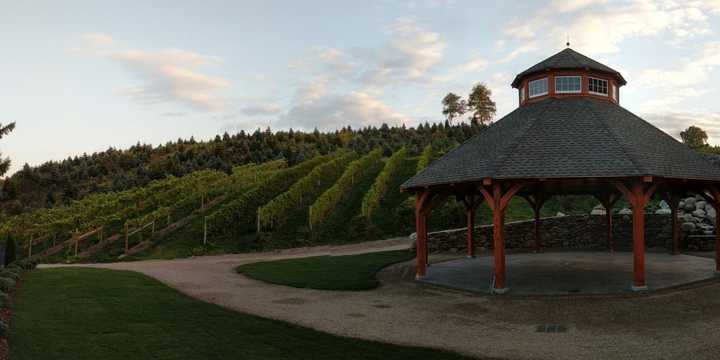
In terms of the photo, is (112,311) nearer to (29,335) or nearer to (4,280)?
(29,335)

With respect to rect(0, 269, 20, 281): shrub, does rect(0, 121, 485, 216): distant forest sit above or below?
above

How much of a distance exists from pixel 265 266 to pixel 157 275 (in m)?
4.72

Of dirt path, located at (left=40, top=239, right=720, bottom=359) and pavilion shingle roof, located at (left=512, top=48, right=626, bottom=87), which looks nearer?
dirt path, located at (left=40, top=239, right=720, bottom=359)

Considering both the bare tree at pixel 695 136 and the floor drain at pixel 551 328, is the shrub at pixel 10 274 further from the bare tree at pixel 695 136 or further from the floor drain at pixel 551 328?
the bare tree at pixel 695 136

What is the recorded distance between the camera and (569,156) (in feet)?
49.5

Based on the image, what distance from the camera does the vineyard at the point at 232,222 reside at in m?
33.0

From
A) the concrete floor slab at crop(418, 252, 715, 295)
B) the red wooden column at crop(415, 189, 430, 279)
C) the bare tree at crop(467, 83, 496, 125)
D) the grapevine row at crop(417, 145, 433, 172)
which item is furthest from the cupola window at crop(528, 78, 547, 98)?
the bare tree at crop(467, 83, 496, 125)

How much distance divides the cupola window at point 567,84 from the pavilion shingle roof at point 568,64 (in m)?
0.49

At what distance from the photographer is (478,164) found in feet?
52.7

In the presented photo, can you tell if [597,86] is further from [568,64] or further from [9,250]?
[9,250]

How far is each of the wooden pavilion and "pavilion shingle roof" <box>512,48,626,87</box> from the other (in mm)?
40

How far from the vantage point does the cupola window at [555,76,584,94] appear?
19609 mm

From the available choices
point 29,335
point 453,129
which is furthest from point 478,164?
point 453,129

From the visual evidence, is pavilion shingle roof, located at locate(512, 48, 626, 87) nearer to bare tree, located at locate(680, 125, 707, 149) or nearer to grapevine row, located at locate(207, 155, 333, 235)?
grapevine row, located at locate(207, 155, 333, 235)
